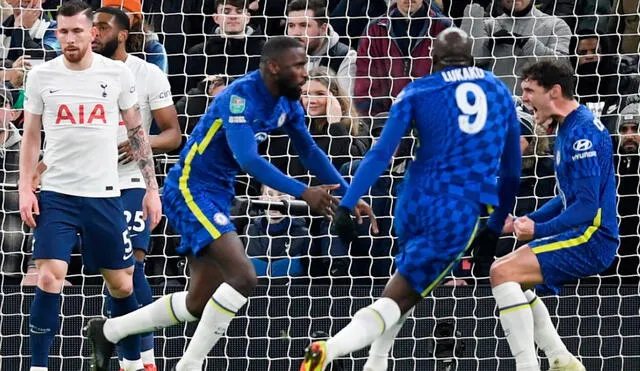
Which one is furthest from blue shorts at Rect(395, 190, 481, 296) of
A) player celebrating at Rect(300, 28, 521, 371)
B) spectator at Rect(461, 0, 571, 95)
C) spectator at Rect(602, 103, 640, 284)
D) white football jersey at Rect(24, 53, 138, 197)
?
spectator at Rect(461, 0, 571, 95)

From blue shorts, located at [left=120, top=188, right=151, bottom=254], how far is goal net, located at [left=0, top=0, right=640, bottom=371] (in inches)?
43.0

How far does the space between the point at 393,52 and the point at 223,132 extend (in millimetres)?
3520

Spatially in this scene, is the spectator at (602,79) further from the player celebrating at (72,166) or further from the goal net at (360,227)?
the player celebrating at (72,166)

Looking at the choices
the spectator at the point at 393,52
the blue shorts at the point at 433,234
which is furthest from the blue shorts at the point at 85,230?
the spectator at the point at 393,52

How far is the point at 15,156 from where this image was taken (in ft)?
35.7

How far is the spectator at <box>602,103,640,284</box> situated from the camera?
1099 cm

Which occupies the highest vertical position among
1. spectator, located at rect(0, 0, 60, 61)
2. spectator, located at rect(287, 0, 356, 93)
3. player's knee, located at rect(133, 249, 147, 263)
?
spectator, located at rect(287, 0, 356, 93)

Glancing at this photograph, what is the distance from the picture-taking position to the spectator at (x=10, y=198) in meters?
10.8

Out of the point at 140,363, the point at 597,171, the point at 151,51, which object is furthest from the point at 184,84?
the point at 597,171

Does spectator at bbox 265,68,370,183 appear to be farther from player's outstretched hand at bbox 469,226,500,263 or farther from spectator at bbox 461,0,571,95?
player's outstretched hand at bbox 469,226,500,263

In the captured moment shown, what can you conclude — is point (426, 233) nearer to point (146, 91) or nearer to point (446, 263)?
point (446, 263)

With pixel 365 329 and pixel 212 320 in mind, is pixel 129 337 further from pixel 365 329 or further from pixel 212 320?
pixel 365 329

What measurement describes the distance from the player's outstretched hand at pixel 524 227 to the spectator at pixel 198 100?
3.59m

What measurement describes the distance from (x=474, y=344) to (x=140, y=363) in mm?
2668
